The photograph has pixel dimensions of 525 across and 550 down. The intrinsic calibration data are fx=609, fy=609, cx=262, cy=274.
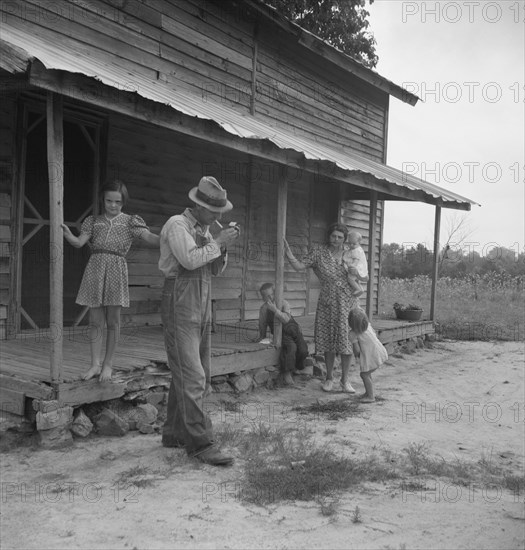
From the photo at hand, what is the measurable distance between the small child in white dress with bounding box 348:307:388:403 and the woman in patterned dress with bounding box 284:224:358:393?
19 centimetres

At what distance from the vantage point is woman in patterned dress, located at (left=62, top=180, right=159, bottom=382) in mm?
5035

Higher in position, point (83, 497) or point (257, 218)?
point (257, 218)

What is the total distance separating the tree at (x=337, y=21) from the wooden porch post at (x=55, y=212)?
41.6 ft

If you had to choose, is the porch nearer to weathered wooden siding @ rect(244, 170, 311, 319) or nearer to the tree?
weathered wooden siding @ rect(244, 170, 311, 319)

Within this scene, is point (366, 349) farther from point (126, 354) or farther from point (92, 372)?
point (92, 372)

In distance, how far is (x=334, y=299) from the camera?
7250 millimetres

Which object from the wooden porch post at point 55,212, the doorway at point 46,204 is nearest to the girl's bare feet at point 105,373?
the wooden porch post at point 55,212

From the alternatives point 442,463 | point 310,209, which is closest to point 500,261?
point 310,209

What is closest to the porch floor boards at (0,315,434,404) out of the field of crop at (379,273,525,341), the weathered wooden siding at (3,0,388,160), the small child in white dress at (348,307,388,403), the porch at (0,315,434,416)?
the porch at (0,315,434,416)

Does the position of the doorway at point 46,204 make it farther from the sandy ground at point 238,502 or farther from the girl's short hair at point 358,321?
the girl's short hair at point 358,321

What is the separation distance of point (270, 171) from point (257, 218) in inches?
32.9

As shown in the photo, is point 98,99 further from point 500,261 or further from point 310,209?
point 500,261

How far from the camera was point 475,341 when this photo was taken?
44.1 feet

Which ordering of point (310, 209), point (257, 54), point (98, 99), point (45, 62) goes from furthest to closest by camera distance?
point (310, 209)
point (257, 54)
point (98, 99)
point (45, 62)
